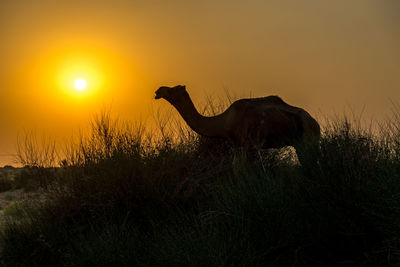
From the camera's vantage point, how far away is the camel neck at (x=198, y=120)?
730 cm

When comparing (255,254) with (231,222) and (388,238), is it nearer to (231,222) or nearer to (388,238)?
(231,222)

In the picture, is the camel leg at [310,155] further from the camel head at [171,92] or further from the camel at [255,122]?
the camel head at [171,92]

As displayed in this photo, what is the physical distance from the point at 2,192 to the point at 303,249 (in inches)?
805

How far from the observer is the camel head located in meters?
7.55

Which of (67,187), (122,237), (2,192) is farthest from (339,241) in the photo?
(2,192)

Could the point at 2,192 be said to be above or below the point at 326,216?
above

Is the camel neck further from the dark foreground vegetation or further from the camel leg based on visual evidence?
the camel leg

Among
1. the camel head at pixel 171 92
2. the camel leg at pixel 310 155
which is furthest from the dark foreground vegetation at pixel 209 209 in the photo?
the camel head at pixel 171 92

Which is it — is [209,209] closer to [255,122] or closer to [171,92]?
[255,122]

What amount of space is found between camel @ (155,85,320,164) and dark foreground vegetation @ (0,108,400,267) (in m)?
0.54

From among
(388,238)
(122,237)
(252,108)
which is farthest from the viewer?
(252,108)

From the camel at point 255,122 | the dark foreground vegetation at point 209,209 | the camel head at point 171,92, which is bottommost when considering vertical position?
the dark foreground vegetation at point 209,209

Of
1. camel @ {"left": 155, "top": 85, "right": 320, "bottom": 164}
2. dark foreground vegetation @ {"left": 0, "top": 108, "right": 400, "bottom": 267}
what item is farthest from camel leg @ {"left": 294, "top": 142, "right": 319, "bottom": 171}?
camel @ {"left": 155, "top": 85, "right": 320, "bottom": 164}

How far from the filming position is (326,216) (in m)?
4.57
